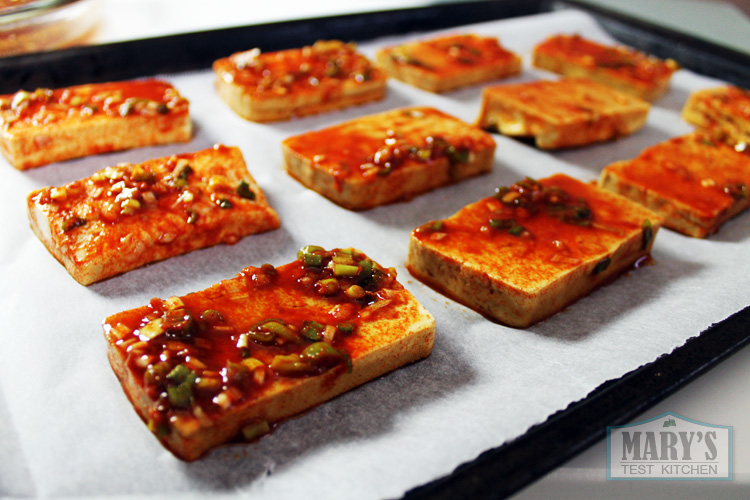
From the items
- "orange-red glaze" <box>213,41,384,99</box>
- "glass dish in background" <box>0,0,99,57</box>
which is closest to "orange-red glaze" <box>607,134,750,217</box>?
"orange-red glaze" <box>213,41,384,99</box>

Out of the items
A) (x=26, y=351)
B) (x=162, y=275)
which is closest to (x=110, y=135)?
(x=162, y=275)

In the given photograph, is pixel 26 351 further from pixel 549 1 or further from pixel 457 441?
pixel 549 1

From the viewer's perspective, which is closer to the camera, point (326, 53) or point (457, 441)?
point (457, 441)

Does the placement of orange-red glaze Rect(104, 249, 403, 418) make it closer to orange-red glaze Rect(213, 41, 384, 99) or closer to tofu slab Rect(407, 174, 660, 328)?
tofu slab Rect(407, 174, 660, 328)

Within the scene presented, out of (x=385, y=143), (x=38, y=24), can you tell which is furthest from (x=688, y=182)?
(x=38, y=24)

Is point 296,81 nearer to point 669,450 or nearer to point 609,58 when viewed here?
point 609,58

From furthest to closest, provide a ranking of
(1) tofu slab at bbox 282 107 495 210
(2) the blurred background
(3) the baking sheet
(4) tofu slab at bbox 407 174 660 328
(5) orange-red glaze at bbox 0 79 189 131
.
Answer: (2) the blurred background < (5) orange-red glaze at bbox 0 79 189 131 < (1) tofu slab at bbox 282 107 495 210 < (4) tofu slab at bbox 407 174 660 328 < (3) the baking sheet

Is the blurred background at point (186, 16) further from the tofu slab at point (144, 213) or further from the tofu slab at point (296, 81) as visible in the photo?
the tofu slab at point (144, 213)
